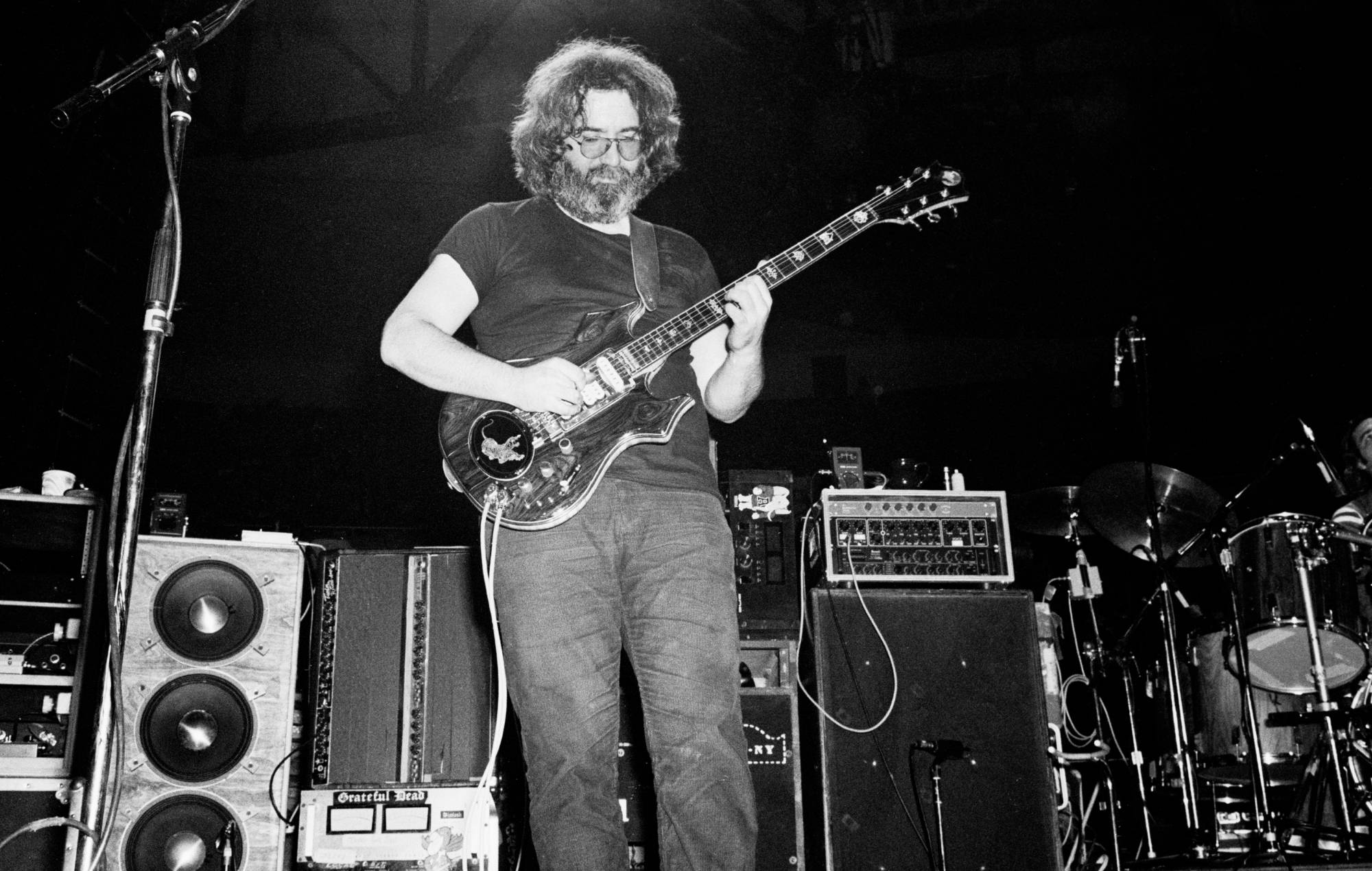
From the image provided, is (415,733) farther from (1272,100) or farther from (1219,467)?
(1219,467)

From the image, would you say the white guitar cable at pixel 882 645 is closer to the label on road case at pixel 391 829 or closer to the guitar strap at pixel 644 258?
the label on road case at pixel 391 829

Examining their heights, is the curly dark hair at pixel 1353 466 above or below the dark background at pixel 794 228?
below

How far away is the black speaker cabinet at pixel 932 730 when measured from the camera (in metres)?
3.18

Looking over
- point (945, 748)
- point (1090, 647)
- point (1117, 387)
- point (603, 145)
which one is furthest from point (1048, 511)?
point (603, 145)

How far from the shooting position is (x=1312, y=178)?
595cm

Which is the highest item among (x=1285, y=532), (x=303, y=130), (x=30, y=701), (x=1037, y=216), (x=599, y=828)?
(x=303, y=130)

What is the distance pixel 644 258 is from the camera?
257cm

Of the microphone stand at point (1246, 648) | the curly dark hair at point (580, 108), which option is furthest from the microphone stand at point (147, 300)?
the microphone stand at point (1246, 648)

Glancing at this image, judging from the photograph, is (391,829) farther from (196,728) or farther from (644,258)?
(644,258)

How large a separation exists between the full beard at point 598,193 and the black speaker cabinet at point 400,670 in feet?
4.76

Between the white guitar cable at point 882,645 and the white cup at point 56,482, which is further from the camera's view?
the white cup at point 56,482

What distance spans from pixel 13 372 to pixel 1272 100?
609 cm

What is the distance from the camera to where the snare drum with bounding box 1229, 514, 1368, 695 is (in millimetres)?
3844

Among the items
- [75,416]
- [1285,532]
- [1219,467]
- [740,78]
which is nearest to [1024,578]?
[1219,467]
